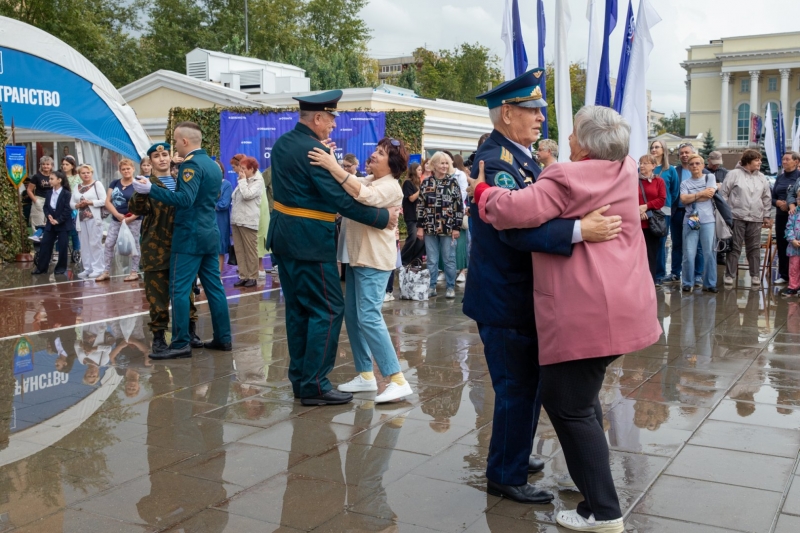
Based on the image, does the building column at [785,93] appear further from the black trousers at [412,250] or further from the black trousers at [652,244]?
the black trousers at [412,250]

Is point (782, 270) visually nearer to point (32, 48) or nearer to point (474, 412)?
point (474, 412)

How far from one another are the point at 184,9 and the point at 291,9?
7193mm

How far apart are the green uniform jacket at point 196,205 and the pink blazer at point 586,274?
3.86 metres

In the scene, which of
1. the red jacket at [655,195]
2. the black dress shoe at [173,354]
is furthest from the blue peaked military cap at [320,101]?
the red jacket at [655,195]

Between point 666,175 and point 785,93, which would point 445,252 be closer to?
point 666,175

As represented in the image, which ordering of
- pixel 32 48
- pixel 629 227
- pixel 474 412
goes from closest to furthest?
pixel 629 227 < pixel 474 412 < pixel 32 48

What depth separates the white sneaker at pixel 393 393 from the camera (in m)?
5.63

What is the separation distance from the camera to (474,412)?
5.46 metres

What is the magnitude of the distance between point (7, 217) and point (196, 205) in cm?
951

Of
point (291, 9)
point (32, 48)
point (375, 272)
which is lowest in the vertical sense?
point (375, 272)

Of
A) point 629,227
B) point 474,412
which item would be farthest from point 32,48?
point 629,227

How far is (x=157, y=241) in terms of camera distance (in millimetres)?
7188

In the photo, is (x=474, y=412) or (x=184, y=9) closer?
(x=474, y=412)

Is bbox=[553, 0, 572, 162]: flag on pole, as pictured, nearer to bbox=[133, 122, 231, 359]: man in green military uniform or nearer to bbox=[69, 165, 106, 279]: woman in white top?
bbox=[133, 122, 231, 359]: man in green military uniform
